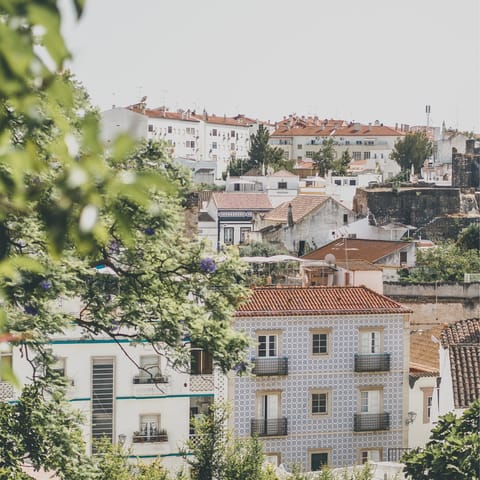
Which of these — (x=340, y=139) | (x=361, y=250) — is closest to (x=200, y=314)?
(x=361, y=250)

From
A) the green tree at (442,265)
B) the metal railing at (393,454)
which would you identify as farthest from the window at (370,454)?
the green tree at (442,265)

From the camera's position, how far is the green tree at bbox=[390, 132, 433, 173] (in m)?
42.4

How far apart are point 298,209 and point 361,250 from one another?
571cm

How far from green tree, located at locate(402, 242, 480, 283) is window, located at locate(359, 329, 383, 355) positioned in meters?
5.98

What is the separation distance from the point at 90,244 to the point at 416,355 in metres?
11.8

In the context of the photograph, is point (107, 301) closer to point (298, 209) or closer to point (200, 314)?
point (200, 314)

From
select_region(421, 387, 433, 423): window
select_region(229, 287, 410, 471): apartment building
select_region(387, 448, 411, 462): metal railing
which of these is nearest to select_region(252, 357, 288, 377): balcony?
select_region(229, 287, 410, 471): apartment building

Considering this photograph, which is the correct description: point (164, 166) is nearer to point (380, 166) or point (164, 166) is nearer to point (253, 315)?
point (253, 315)

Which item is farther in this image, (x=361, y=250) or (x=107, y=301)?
(x=361, y=250)

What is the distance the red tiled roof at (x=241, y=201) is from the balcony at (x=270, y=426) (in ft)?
57.5

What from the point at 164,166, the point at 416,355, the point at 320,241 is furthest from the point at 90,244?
the point at 320,241

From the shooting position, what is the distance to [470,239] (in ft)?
76.4

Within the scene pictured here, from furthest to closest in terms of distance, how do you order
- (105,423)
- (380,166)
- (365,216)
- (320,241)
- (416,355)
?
1. (380,166)
2. (365,216)
3. (320,241)
4. (416,355)
5. (105,423)

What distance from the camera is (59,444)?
3.93 metres
